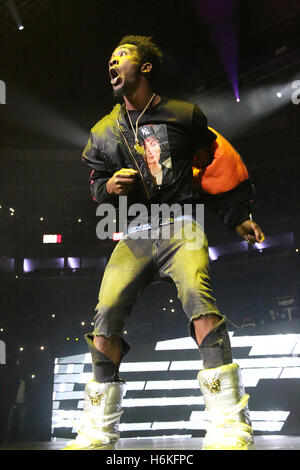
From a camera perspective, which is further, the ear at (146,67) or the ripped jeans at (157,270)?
the ear at (146,67)

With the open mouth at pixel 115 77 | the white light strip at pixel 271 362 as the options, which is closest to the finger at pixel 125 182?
the open mouth at pixel 115 77

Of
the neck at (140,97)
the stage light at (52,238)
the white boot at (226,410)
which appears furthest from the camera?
the stage light at (52,238)

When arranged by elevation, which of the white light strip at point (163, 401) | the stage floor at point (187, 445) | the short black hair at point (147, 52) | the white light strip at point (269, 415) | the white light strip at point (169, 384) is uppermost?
the short black hair at point (147, 52)

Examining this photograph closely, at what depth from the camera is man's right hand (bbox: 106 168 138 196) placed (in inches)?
68.9

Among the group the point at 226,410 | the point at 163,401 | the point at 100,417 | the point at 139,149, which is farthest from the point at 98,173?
the point at 163,401

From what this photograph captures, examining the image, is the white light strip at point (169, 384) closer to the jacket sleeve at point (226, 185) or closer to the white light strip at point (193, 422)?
the white light strip at point (193, 422)

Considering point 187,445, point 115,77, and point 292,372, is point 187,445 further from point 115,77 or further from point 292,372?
point 292,372

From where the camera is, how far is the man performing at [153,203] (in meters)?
1.62

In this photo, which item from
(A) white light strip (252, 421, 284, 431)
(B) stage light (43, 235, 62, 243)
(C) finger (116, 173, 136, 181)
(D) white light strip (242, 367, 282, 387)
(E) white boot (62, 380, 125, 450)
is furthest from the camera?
(B) stage light (43, 235, 62, 243)

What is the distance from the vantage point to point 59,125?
9.34m

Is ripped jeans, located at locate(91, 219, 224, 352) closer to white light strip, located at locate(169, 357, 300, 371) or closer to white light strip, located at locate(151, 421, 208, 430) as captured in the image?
white light strip, located at locate(169, 357, 300, 371)

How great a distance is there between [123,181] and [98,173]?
Answer: 367 mm

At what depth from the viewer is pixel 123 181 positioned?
176cm

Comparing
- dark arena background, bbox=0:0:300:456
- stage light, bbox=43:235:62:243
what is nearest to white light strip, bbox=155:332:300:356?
dark arena background, bbox=0:0:300:456
